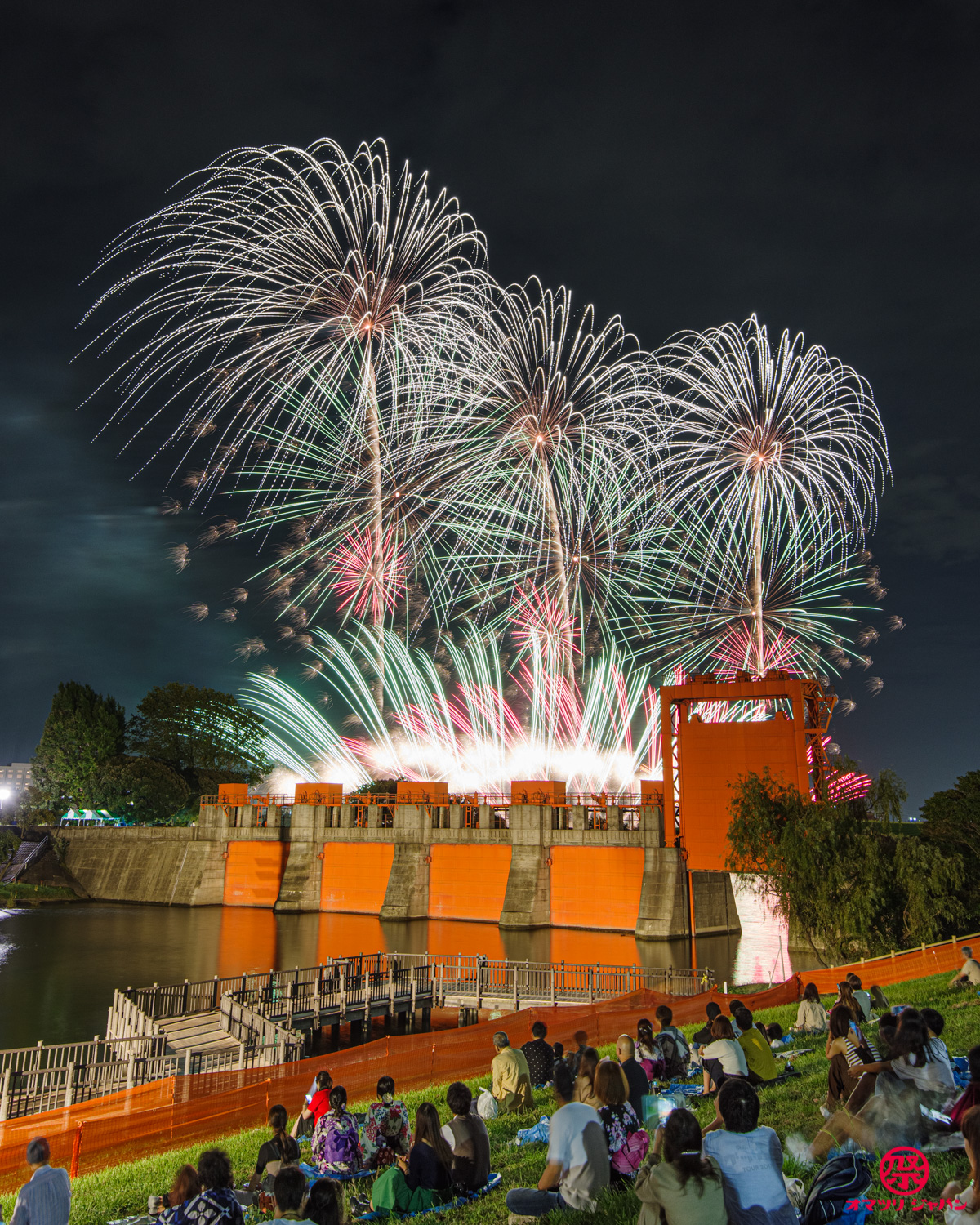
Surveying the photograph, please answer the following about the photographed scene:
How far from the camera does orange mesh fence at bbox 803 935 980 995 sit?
2403 cm

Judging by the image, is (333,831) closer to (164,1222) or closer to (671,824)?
(671,824)

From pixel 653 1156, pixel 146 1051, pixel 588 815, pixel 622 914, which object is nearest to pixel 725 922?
pixel 622 914

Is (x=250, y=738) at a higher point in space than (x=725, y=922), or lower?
higher

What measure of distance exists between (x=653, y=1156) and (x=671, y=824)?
4230cm

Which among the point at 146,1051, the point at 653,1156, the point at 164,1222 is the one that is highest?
the point at 653,1156

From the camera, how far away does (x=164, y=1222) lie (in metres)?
7.75

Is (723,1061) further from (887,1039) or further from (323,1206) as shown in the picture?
(323,1206)

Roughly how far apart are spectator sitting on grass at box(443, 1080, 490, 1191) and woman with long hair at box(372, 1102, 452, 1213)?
0.44 ft

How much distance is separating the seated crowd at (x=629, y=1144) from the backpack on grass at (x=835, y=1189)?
13.7 inches

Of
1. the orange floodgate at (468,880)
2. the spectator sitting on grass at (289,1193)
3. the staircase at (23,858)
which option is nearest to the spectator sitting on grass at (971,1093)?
the spectator sitting on grass at (289,1193)

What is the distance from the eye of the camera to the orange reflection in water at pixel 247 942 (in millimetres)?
44125

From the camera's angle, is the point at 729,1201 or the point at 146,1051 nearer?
the point at 729,1201

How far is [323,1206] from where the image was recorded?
265 inches

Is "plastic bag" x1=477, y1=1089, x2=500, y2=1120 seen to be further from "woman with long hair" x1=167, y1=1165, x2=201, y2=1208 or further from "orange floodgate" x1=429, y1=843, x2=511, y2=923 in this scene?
"orange floodgate" x1=429, y1=843, x2=511, y2=923
